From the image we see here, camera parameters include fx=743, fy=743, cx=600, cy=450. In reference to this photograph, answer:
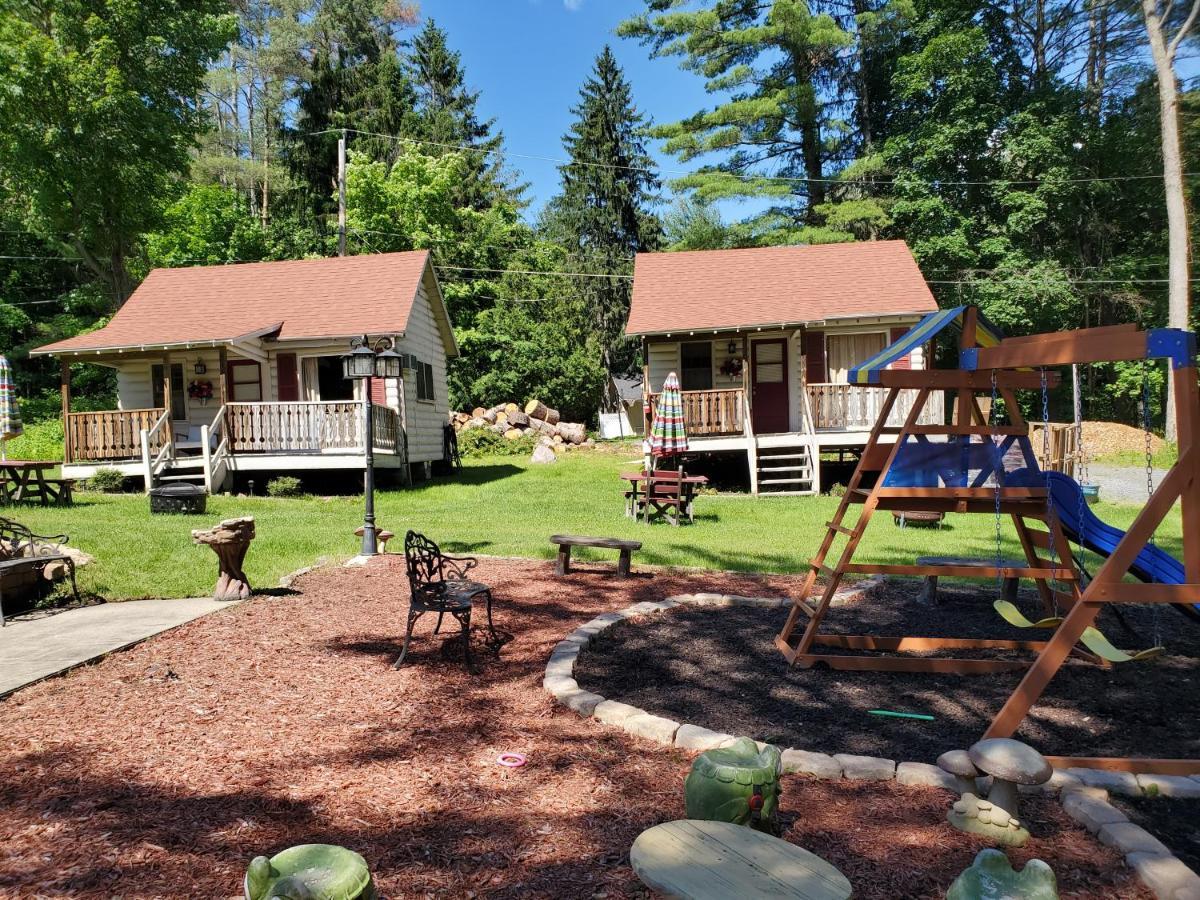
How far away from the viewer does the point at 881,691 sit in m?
4.59

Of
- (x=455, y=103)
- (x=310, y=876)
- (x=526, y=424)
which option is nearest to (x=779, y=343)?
(x=526, y=424)

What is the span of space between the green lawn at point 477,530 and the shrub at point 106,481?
54 centimetres

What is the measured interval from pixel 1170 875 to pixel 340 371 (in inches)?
688

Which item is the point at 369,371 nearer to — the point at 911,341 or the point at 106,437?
the point at 911,341

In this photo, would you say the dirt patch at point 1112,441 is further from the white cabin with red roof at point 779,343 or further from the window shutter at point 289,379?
the window shutter at point 289,379

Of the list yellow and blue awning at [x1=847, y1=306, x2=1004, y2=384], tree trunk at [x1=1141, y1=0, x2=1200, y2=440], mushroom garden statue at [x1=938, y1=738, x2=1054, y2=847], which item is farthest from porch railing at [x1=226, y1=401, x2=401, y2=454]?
tree trunk at [x1=1141, y1=0, x2=1200, y2=440]

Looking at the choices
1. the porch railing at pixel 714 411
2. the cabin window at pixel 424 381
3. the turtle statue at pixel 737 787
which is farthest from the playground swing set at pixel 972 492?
the cabin window at pixel 424 381

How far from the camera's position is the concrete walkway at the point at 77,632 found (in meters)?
4.80

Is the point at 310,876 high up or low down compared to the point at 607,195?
down

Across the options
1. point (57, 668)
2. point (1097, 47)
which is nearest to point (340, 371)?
point (57, 668)

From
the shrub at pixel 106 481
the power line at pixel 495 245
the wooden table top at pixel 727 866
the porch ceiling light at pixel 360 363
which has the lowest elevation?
the wooden table top at pixel 727 866

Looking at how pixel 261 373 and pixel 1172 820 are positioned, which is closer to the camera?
pixel 1172 820

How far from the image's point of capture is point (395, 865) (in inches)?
106

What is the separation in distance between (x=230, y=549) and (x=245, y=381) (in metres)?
12.5
